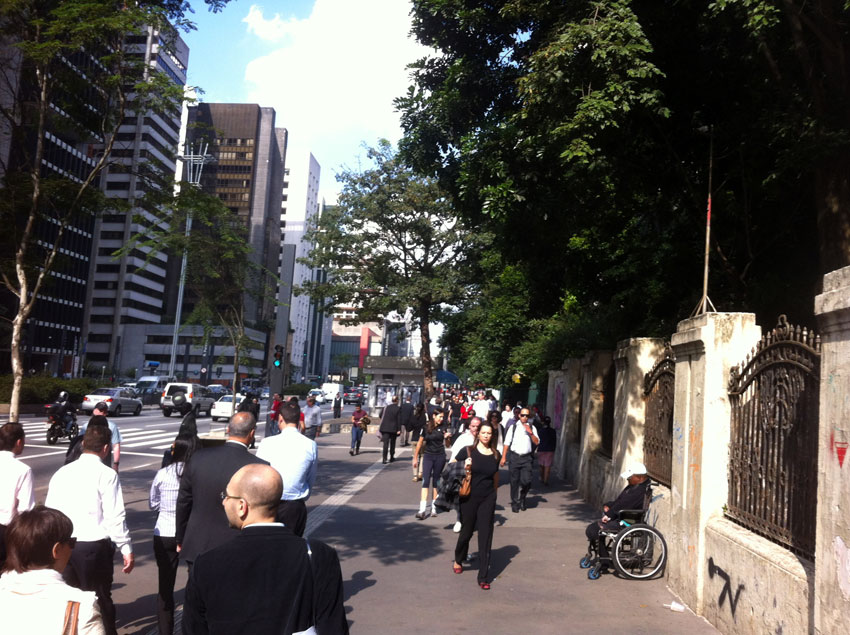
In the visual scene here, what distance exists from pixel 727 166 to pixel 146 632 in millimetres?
11119

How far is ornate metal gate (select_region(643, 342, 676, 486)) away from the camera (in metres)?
9.29

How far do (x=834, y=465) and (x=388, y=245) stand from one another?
108 ft

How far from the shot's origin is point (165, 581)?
5.79 metres

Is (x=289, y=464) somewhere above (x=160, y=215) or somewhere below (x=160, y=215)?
below

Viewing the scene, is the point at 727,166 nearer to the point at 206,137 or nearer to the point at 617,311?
the point at 617,311

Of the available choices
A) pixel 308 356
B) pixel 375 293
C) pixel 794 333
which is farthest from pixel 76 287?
pixel 794 333

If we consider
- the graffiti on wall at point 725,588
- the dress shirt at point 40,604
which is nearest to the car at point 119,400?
the graffiti on wall at point 725,588

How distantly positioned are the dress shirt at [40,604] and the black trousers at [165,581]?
10.2 feet

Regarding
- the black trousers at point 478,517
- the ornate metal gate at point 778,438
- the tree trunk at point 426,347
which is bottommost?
the black trousers at point 478,517

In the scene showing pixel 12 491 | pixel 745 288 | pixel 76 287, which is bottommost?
pixel 12 491

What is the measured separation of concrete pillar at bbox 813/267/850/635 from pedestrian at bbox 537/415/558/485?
463 inches

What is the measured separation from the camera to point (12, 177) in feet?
33.9

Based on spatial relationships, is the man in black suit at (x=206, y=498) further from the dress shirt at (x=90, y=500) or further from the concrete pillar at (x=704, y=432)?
the concrete pillar at (x=704, y=432)

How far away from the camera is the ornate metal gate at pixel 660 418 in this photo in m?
9.29
